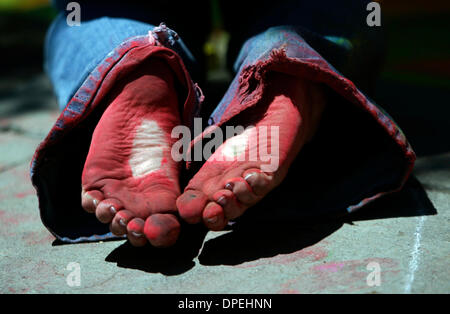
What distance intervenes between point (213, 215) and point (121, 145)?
0.85 feet

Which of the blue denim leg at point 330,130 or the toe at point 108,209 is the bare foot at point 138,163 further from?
the blue denim leg at point 330,130

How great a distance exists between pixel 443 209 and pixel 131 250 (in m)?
0.72

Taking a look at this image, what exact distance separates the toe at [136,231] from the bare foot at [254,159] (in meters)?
0.08

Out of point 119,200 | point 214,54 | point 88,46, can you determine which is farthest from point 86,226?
point 214,54

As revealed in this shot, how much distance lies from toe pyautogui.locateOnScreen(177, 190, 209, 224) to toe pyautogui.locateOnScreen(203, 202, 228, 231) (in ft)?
0.04

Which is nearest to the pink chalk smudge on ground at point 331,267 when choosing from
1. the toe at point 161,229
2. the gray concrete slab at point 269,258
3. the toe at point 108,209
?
the gray concrete slab at point 269,258

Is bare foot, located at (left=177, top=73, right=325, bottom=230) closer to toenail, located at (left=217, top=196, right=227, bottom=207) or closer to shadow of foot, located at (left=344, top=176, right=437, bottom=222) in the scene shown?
toenail, located at (left=217, top=196, right=227, bottom=207)

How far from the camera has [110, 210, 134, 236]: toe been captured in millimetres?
961

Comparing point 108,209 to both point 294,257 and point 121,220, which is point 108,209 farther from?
point 294,257

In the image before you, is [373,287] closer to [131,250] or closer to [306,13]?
[131,250]

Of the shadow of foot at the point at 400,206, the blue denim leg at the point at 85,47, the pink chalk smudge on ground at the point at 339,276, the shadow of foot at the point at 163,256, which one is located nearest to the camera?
the pink chalk smudge on ground at the point at 339,276

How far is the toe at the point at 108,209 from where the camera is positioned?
0.97 meters

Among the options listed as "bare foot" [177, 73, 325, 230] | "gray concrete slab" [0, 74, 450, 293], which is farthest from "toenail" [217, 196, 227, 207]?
"gray concrete slab" [0, 74, 450, 293]

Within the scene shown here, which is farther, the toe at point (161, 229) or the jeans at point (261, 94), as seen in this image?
the jeans at point (261, 94)
